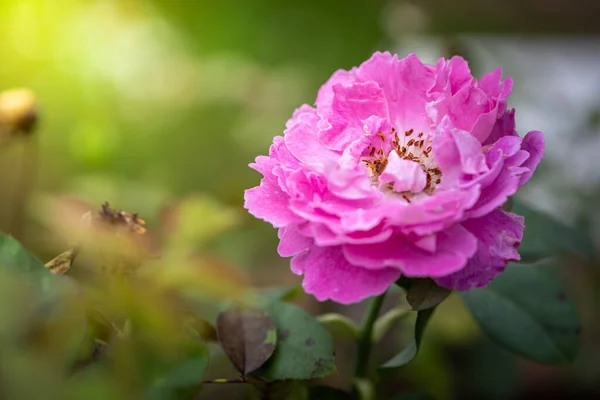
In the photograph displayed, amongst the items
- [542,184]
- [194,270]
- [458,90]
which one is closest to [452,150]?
[458,90]

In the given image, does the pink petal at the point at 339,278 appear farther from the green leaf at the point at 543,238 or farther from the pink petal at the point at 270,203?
the green leaf at the point at 543,238

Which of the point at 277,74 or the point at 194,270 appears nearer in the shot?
the point at 194,270

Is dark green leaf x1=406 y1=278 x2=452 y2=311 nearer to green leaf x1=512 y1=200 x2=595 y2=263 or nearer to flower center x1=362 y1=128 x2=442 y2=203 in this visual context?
flower center x1=362 y1=128 x2=442 y2=203

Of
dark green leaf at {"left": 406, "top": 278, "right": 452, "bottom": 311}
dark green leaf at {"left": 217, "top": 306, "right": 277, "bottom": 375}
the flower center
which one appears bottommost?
dark green leaf at {"left": 217, "top": 306, "right": 277, "bottom": 375}

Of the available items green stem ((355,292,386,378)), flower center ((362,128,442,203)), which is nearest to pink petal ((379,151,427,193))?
flower center ((362,128,442,203))

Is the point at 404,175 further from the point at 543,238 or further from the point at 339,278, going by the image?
the point at 543,238

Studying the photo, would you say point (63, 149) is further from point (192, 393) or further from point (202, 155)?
point (192, 393)

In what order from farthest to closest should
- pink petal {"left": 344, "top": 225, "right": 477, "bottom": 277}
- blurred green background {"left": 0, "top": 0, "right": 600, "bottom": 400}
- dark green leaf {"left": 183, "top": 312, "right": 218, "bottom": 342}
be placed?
blurred green background {"left": 0, "top": 0, "right": 600, "bottom": 400}
dark green leaf {"left": 183, "top": 312, "right": 218, "bottom": 342}
pink petal {"left": 344, "top": 225, "right": 477, "bottom": 277}
